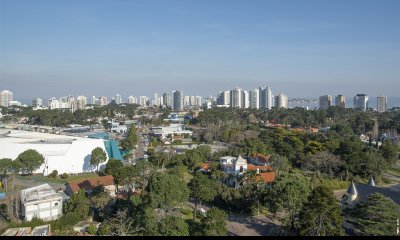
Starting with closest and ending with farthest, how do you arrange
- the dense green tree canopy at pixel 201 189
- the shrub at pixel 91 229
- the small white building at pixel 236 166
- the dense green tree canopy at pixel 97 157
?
the shrub at pixel 91 229 < the dense green tree canopy at pixel 201 189 < the small white building at pixel 236 166 < the dense green tree canopy at pixel 97 157

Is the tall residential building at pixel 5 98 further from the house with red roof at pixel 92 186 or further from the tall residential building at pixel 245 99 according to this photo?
the house with red roof at pixel 92 186

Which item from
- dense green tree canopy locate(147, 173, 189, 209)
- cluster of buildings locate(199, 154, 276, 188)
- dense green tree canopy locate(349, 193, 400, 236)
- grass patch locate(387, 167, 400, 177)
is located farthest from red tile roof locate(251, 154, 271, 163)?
dense green tree canopy locate(349, 193, 400, 236)

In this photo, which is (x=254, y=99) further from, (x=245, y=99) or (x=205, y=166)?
(x=205, y=166)

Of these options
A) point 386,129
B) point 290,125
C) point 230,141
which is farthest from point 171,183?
Result: point 290,125

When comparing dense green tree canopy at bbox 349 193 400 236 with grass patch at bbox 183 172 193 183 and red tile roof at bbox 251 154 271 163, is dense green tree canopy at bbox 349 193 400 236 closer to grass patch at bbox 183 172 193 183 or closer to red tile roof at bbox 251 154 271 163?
grass patch at bbox 183 172 193 183

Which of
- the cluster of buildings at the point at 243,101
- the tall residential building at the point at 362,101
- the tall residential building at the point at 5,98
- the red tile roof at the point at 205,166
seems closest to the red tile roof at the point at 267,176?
the red tile roof at the point at 205,166

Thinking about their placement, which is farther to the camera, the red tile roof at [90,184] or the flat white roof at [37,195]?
the red tile roof at [90,184]
